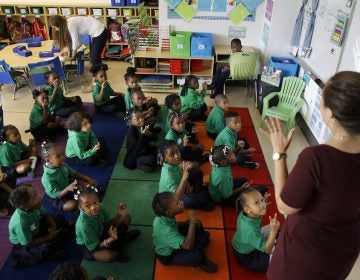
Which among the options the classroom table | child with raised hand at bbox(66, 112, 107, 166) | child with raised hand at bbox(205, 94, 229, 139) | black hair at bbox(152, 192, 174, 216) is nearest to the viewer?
black hair at bbox(152, 192, 174, 216)

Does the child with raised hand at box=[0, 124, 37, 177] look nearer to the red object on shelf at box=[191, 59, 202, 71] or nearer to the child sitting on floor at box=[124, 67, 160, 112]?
the child sitting on floor at box=[124, 67, 160, 112]

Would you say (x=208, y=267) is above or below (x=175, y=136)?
below

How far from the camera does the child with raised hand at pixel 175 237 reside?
8.12 feet

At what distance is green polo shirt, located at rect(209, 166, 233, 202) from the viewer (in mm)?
3154

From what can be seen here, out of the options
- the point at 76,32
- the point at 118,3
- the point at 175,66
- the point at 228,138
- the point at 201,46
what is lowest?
the point at 228,138

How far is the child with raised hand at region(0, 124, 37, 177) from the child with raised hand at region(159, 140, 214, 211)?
1604 mm

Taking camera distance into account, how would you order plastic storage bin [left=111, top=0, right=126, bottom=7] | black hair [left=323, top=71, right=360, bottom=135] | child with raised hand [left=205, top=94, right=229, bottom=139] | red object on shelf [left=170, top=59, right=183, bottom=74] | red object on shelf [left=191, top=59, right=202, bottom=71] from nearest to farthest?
black hair [left=323, top=71, right=360, bottom=135]
child with raised hand [left=205, top=94, right=229, bottom=139]
red object on shelf [left=170, top=59, right=183, bottom=74]
red object on shelf [left=191, top=59, right=202, bottom=71]
plastic storage bin [left=111, top=0, right=126, bottom=7]

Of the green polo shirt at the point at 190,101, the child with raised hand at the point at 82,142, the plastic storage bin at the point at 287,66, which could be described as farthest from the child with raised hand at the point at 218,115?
the child with raised hand at the point at 82,142

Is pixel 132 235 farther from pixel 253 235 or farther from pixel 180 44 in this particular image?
pixel 180 44

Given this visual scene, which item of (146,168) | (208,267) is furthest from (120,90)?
(208,267)

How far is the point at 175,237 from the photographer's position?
8.16 ft

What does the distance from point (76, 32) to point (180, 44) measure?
1.81 metres

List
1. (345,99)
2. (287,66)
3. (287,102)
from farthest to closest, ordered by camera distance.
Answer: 1. (287,66)
2. (287,102)
3. (345,99)

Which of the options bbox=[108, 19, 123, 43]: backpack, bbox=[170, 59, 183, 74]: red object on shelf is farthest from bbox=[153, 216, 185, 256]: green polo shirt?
bbox=[108, 19, 123, 43]: backpack
